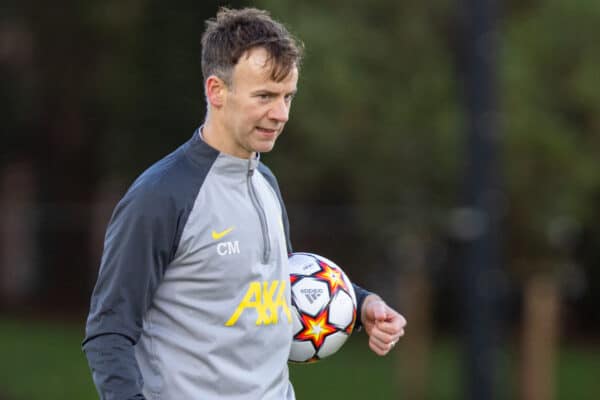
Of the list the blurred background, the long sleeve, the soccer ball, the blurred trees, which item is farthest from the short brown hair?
the blurred trees

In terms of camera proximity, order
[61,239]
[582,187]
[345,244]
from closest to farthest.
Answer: [582,187]
[345,244]
[61,239]

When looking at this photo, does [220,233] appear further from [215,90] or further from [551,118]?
[551,118]

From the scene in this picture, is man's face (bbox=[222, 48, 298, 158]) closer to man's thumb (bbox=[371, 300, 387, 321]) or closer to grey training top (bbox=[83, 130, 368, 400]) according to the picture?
grey training top (bbox=[83, 130, 368, 400])

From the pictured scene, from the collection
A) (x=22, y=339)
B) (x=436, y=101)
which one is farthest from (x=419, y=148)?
(x=22, y=339)

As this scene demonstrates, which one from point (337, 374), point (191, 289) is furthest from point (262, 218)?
point (337, 374)

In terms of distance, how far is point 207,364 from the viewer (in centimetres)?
385

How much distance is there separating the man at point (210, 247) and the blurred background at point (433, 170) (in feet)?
13.1

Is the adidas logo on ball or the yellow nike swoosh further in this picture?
the adidas logo on ball

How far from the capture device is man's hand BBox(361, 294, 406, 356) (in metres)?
4.13

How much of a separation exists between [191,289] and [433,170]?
272 inches

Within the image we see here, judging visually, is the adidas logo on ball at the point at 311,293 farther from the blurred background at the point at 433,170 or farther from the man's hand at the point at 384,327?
the blurred background at the point at 433,170

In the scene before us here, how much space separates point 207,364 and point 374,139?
699 cm

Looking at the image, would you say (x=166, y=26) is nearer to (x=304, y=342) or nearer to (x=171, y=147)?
(x=171, y=147)

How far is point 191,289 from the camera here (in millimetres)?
3811
